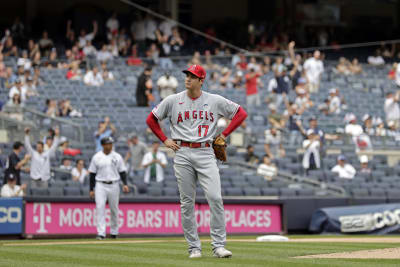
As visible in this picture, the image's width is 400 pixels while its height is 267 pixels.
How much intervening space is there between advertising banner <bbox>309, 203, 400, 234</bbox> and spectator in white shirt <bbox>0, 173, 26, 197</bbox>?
20.3 feet

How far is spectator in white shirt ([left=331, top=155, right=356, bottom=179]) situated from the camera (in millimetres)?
20844

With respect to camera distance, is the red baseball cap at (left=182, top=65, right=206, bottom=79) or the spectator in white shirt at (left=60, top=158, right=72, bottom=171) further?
the spectator in white shirt at (left=60, top=158, right=72, bottom=171)

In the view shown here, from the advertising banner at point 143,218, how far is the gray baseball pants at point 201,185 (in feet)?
25.8

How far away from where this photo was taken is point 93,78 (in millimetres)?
24000

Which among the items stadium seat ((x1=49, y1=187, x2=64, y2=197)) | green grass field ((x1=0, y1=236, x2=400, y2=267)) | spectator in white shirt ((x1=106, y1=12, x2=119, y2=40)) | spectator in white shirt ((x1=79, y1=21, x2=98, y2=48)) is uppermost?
spectator in white shirt ((x1=106, y1=12, x2=119, y2=40))

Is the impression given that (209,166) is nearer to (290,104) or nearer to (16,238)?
(16,238)

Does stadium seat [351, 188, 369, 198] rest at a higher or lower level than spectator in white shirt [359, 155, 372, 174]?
lower

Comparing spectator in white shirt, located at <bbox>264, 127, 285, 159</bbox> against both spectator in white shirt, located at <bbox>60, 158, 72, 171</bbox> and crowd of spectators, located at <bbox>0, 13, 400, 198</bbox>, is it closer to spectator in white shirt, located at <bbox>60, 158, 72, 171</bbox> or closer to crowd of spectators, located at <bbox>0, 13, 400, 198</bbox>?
crowd of spectators, located at <bbox>0, 13, 400, 198</bbox>

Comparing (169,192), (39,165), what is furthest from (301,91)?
(39,165)

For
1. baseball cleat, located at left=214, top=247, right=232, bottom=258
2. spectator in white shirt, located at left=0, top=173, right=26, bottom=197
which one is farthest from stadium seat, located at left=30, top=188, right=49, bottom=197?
baseball cleat, located at left=214, top=247, right=232, bottom=258

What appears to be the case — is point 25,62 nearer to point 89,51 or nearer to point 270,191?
point 89,51

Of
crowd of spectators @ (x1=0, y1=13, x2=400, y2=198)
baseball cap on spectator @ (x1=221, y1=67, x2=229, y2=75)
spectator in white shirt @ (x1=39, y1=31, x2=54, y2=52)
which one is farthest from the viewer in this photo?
spectator in white shirt @ (x1=39, y1=31, x2=54, y2=52)

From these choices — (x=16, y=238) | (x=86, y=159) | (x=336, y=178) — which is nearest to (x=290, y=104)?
(x=336, y=178)

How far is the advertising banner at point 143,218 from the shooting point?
16031mm
